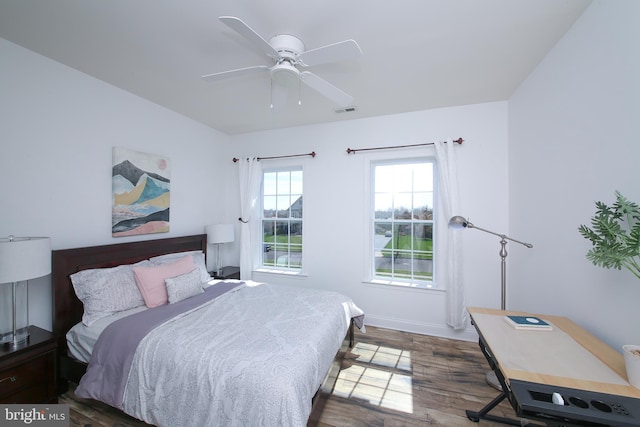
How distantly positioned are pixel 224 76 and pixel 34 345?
2.28 metres

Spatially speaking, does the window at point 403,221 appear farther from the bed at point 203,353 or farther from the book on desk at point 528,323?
the book on desk at point 528,323

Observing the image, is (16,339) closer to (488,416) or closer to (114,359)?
(114,359)

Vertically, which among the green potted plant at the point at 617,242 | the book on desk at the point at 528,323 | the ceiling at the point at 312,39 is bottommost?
the book on desk at the point at 528,323

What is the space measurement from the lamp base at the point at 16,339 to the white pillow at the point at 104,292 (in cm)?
31

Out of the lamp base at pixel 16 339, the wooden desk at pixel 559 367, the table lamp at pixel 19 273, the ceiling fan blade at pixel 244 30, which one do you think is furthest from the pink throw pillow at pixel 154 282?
the wooden desk at pixel 559 367

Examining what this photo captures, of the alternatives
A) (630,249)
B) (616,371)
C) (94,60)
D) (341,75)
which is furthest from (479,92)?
(94,60)

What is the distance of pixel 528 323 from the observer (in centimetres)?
157

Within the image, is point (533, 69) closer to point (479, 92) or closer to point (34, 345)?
point (479, 92)

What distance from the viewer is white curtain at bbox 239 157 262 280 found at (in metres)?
3.74

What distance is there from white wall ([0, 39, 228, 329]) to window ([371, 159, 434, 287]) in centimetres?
283

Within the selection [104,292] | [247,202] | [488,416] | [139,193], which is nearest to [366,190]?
[247,202]

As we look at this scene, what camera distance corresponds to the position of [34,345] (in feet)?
5.60

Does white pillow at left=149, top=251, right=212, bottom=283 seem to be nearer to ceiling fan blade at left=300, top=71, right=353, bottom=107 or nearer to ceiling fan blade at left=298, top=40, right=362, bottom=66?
ceiling fan blade at left=300, top=71, right=353, bottom=107

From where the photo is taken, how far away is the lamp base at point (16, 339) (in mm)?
→ 1683
